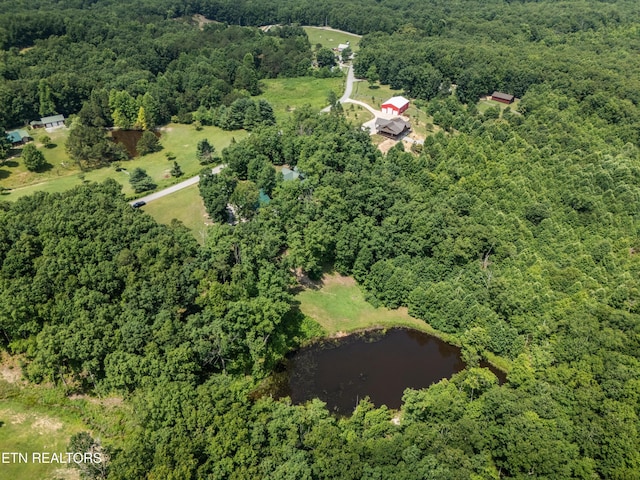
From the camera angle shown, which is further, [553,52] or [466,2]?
[466,2]

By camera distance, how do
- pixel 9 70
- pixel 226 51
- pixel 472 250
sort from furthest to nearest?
pixel 226 51, pixel 9 70, pixel 472 250

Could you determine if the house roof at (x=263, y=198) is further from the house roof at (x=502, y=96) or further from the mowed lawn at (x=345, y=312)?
the house roof at (x=502, y=96)

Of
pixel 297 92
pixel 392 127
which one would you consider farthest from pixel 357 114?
pixel 297 92

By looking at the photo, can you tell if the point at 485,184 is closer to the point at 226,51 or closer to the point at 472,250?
the point at 472,250

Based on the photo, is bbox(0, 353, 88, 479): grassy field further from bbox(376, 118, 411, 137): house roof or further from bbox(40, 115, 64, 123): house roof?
bbox(376, 118, 411, 137): house roof

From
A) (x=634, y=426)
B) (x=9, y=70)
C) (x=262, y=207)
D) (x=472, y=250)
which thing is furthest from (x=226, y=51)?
(x=634, y=426)

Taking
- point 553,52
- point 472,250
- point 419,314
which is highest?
point 553,52
